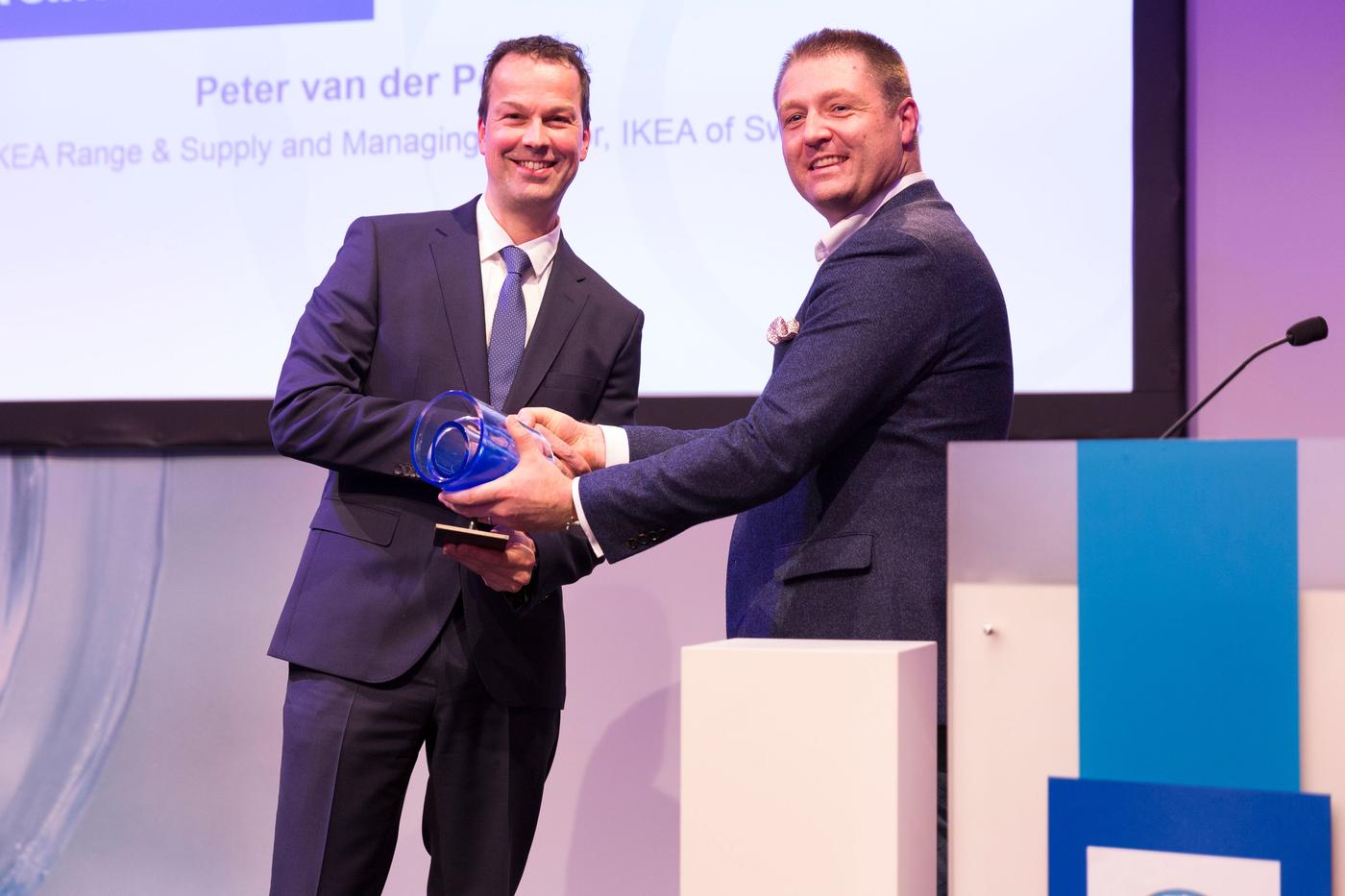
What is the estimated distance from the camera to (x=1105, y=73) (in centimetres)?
288

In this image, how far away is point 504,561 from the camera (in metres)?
1.87

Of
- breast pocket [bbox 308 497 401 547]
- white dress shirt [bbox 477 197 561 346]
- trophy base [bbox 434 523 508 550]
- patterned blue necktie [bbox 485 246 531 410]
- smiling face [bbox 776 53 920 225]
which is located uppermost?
smiling face [bbox 776 53 920 225]

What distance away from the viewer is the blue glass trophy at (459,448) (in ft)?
5.46

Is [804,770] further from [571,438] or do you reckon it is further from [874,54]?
[874,54]

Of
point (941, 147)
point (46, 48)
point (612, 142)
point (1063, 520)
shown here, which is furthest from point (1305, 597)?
point (46, 48)

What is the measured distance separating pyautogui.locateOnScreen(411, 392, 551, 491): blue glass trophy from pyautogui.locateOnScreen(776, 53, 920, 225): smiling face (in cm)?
59

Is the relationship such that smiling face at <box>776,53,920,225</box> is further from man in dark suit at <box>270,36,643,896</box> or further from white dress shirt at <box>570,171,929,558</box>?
man in dark suit at <box>270,36,643,896</box>

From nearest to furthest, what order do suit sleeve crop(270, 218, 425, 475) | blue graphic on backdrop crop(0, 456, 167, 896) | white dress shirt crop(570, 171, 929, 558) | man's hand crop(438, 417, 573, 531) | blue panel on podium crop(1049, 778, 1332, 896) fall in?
1. blue panel on podium crop(1049, 778, 1332, 896)
2. man's hand crop(438, 417, 573, 531)
3. white dress shirt crop(570, 171, 929, 558)
4. suit sleeve crop(270, 218, 425, 475)
5. blue graphic on backdrop crop(0, 456, 167, 896)

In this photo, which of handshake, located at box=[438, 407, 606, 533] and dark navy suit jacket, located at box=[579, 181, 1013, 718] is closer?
dark navy suit jacket, located at box=[579, 181, 1013, 718]

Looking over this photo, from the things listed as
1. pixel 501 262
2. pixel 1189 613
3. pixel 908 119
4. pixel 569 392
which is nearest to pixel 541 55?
pixel 501 262

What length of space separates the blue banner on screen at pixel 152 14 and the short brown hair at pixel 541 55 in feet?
3.23

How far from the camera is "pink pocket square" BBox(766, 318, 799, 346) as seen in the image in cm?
168

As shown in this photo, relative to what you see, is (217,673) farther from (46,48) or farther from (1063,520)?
(1063,520)

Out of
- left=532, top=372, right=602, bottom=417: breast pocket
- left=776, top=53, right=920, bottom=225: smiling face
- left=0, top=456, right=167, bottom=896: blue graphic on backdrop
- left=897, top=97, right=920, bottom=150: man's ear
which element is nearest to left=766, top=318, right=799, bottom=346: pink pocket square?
left=776, top=53, right=920, bottom=225: smiling face
